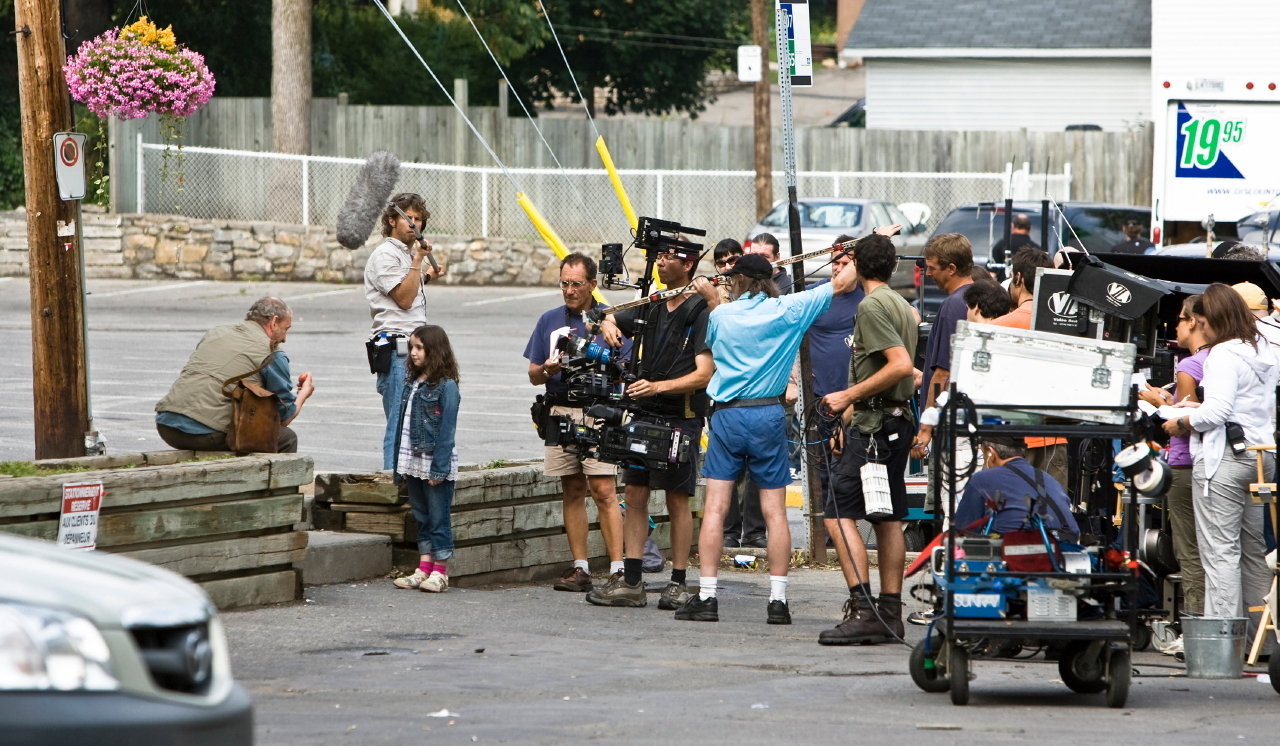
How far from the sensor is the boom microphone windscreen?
36.4ft

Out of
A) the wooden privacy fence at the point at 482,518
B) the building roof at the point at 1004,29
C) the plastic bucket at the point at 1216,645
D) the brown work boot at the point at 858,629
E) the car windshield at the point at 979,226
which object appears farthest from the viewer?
the building roof at the point at 1004,29

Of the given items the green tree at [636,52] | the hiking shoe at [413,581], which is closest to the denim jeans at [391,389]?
the hiking shoe at [413,581]

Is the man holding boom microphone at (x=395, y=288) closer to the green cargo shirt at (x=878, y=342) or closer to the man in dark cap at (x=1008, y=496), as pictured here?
the green cargo shirt at (x=878, y=342)

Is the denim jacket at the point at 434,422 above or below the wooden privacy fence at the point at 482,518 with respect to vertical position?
above

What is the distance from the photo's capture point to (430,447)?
954 centimetres

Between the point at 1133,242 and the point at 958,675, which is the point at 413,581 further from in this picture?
the point at 1133,242

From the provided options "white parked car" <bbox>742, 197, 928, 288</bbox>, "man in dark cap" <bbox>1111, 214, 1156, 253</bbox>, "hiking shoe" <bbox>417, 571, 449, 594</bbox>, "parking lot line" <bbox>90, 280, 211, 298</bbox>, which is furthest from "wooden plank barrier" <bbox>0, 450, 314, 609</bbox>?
"parking lot line" <bbox>90, 280, 211, 298</bbox>

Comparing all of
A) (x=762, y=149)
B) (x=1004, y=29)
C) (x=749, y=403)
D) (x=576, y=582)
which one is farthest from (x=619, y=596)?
(x=1004, y=29)

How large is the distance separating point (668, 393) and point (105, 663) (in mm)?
5461

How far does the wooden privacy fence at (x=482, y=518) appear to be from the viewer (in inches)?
398

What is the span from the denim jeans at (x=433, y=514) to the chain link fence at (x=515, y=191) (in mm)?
19876

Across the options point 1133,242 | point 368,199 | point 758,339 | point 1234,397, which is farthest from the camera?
point 1133,242

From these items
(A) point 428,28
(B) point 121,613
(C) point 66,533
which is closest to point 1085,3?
(A) point 428,28

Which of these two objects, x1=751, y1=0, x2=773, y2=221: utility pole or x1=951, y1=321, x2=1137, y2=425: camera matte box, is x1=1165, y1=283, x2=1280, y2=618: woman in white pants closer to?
x1=951, y1=321, x2=1137, y2=425: camera matte box
